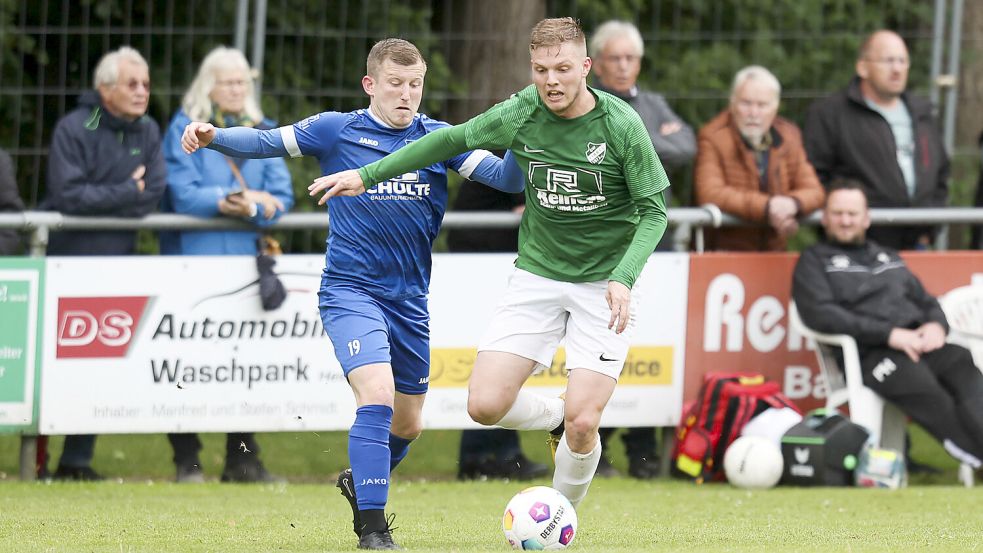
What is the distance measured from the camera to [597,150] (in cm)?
748

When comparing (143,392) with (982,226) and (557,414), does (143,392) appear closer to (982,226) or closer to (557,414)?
(557,414)

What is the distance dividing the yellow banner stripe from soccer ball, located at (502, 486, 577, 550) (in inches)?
126

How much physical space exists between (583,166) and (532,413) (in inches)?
53.7

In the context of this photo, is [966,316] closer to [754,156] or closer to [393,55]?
[754,156]

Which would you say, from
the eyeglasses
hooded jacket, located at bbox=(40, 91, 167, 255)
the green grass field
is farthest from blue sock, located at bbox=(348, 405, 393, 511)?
the eyeglasses

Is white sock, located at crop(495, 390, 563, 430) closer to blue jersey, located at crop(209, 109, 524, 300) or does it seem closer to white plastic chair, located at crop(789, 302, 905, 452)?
blue jersey, located at crop(209, 109, 524, 300)

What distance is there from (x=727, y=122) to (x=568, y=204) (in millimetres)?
3806

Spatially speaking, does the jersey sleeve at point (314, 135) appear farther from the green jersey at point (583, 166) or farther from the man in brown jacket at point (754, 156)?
the man in brown jacket at point (754, 156)

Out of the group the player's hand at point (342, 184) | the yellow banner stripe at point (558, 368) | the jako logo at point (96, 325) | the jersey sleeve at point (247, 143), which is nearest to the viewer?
the player's hand at point (342, 184)

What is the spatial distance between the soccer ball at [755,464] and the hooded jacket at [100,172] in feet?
12.9

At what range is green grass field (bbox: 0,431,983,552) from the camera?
7.58 metres

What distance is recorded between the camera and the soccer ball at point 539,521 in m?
7.08

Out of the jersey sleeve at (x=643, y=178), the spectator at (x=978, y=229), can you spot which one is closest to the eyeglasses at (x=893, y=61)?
the spectator at (x=978, y=229)

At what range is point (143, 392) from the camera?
993cm
